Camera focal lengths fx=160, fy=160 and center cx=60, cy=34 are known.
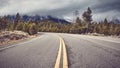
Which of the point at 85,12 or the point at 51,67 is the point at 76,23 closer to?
the point at 85,12

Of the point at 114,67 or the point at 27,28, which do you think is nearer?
the point at 114,67

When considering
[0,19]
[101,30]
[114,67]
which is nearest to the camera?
[114,67]

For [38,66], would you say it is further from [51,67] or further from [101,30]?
[101,30]

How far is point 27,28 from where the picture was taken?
61.5 meters

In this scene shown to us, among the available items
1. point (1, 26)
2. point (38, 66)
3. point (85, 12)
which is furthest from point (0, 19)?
point (38, 66)

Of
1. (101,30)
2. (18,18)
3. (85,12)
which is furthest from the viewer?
(18,18)

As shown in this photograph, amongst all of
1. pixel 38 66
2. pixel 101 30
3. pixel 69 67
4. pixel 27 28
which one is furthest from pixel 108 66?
pixel 101 30

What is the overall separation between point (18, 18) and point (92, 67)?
8972 cm

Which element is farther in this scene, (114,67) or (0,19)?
(0,19)

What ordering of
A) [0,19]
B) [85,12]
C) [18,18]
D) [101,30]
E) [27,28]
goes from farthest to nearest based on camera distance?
[0,19], [18,18], [101,30], [85,12], [27,28]

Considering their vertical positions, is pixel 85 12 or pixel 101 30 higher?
pixel 85 12

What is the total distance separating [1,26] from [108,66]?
10617 centimetres

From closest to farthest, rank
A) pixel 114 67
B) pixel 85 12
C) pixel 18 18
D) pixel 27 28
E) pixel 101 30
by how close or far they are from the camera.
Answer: pixel 114 67 < pixel 27 28 < pixel 85 12 < pixel 101 30 < pixel 18 18

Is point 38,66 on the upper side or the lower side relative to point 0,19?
lower
